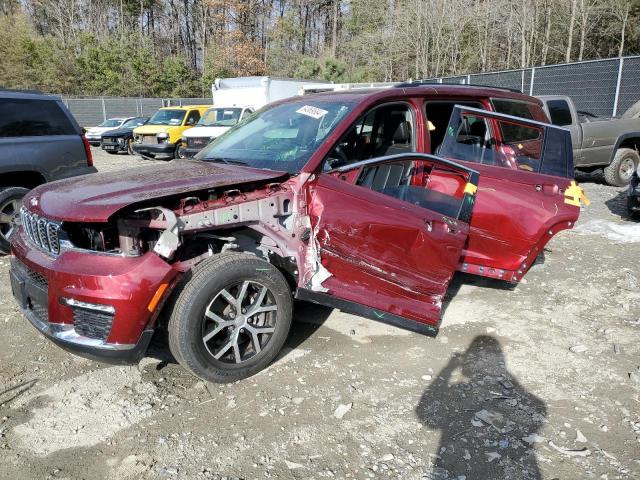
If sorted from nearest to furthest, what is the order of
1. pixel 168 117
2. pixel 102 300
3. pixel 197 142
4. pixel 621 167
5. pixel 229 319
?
pixel 102 300
pixel 229 319
pixel 621 167
pixel 197 142
pixel 168 117

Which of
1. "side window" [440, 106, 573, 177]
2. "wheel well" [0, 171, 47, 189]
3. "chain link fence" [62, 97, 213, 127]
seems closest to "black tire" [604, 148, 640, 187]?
"side window" [440, 106, 573, 177]

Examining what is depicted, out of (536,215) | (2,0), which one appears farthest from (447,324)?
(2,0)

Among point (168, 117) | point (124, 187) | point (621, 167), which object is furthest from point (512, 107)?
point (168, 117)

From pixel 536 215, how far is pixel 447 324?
3.87 ft

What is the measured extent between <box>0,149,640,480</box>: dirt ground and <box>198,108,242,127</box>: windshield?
37.6 ft

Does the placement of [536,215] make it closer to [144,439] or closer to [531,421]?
[531,421]

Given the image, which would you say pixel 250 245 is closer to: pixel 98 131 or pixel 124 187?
pixel 124 187

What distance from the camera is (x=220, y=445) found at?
2695 mm

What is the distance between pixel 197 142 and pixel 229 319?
1219 centimetres

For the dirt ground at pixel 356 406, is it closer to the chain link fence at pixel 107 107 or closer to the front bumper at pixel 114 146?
the front bumper at pixel 114 146

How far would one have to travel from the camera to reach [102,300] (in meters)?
2.71

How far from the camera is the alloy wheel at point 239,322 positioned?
3.11 m

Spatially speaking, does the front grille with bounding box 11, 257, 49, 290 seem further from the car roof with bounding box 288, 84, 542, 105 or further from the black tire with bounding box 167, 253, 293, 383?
the car roof with bounding box 288, 84, 542, 105

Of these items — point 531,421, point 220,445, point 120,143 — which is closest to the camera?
point 220,445
